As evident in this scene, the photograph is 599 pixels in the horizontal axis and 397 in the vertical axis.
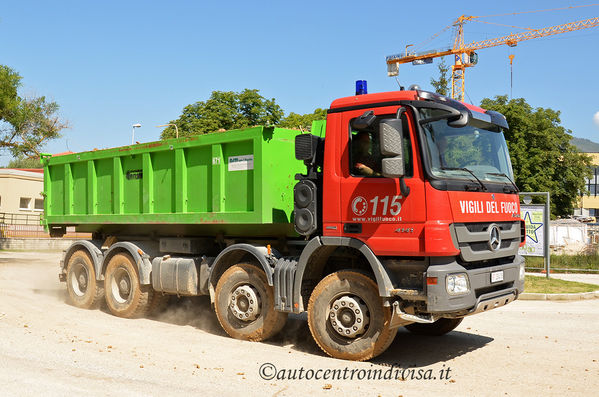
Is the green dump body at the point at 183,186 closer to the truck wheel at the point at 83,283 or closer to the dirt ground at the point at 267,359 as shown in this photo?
the truck wheel at the point at 83,283

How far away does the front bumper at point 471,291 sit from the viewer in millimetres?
5914

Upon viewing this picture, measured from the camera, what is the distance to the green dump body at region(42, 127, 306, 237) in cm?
784

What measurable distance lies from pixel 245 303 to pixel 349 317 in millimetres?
1795

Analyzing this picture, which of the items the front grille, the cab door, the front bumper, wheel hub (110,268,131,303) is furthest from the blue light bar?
wheel hub (110,268,131,303)

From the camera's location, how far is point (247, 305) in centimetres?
781

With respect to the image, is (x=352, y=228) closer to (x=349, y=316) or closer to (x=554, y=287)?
(x=349, y=316)

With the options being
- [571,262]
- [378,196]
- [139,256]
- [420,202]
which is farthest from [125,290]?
[571,262]

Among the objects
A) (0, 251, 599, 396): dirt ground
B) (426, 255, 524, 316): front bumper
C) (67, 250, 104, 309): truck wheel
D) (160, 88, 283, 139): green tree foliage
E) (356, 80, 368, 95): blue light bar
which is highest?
(160, 88, 283, 139): green tree foliage

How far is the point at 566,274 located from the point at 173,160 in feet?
49.3

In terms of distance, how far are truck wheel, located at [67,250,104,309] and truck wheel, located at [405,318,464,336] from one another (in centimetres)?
571

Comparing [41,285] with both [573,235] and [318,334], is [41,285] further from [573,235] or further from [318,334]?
[573,235]

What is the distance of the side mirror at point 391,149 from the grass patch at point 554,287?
8750 millimetres

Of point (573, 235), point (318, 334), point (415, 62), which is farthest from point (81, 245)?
point (415, 62)

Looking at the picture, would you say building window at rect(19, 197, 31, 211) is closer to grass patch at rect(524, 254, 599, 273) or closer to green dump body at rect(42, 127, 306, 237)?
green dump body at rect(42, 127, 306, 237)
